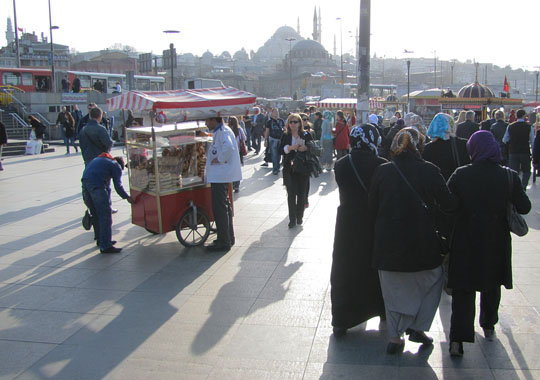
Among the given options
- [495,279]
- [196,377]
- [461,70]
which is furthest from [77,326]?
[461,70]

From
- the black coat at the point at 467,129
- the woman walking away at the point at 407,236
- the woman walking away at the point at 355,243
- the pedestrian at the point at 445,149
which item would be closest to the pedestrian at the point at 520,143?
the black coat at the point at 467,129

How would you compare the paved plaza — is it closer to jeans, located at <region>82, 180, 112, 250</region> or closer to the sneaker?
the sneaker

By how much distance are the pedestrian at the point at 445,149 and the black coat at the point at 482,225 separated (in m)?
1.43

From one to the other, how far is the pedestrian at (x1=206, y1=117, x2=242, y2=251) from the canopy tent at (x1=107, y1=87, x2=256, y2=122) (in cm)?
17

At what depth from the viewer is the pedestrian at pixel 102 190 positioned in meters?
6.64

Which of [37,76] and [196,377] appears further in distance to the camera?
[37,76]

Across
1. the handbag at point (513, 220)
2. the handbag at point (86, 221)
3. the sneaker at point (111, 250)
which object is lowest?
the sneaker at point (111, 250)

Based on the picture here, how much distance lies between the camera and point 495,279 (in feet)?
12.9

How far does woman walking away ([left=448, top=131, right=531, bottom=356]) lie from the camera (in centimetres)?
384

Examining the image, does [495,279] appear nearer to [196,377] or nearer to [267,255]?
[196,377]

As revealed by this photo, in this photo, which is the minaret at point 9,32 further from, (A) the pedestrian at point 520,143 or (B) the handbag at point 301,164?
(B) the handbag at point 301,164

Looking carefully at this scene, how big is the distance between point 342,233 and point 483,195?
3.60 feet

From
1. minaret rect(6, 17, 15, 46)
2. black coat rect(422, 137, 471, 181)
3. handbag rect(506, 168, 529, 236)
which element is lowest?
handbag rect(506, 168, 529, 236)

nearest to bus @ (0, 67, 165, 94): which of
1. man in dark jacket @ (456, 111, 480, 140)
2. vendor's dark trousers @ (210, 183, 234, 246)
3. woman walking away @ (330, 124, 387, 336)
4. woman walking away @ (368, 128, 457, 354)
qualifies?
man in dark jacket @ (456, 111, 480, 140)
